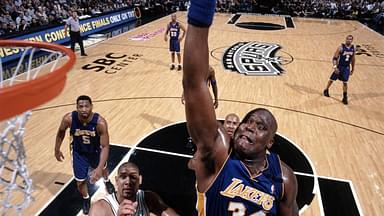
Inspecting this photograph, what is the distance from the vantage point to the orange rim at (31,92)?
4.55ft

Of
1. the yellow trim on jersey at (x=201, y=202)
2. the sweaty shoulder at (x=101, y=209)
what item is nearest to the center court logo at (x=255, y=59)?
the sweaty shoulder at (x=101, y=209)

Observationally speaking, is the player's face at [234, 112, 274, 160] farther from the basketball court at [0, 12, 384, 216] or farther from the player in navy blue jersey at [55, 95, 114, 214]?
the basketball court at [0, 12, 384, 216]

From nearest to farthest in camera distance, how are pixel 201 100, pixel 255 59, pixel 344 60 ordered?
pixel 201 100
pixel 344 60
pixel 255 59

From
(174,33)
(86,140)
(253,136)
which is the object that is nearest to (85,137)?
(86,140)

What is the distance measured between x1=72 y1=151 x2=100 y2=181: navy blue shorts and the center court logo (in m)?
7.26

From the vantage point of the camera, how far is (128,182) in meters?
2.73

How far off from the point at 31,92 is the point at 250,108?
6694mm

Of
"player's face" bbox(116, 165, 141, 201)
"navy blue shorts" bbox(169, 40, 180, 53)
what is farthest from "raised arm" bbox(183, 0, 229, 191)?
"navy blue shorts" bbox(169, 40, 180, 53)

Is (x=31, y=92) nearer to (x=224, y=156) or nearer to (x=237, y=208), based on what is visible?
(x=224, y=156)

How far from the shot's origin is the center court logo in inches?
432

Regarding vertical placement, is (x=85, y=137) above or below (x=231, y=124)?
below

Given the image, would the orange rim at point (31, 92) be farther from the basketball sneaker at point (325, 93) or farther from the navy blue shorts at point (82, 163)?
the basketball sneaker at point (325, 93)

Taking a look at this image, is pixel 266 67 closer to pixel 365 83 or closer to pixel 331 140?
pixel 365 83

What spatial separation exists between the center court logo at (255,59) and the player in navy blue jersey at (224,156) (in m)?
9.00
